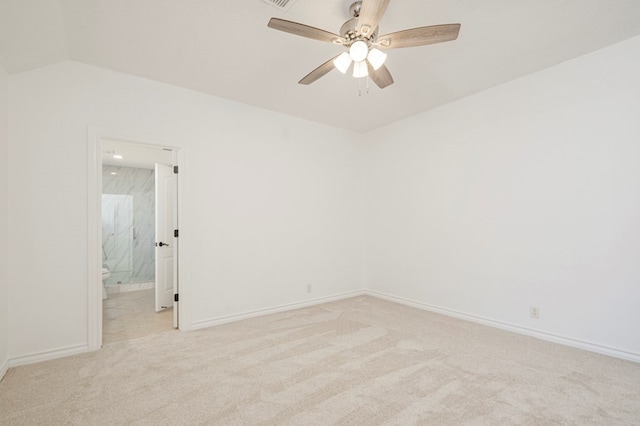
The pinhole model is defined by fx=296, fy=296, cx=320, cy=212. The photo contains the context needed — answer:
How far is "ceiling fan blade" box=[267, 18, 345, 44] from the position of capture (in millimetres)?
1860

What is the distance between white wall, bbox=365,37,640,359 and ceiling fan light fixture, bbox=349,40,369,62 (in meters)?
2.29

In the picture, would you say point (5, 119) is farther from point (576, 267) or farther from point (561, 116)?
point (576, 267)

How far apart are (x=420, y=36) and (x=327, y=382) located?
8.40 feet

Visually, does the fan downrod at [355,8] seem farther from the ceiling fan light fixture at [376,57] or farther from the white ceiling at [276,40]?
the ceiling fan light fixture at [376,57]

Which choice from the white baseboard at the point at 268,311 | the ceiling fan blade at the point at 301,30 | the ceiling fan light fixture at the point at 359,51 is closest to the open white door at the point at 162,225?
the white baseboard at the point at 268,311

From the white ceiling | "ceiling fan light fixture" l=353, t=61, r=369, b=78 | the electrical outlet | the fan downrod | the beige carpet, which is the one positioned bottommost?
the beige carpet

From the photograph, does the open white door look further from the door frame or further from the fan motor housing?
the fan motor housing

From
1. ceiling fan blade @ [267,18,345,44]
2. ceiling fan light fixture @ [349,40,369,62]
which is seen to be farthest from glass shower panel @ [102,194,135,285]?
ceiling fan light fixture @ [349,40,369,62]

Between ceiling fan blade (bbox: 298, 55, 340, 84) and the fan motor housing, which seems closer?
the fan motor housing

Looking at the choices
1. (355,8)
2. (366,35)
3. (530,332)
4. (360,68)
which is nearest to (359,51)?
(366,35)

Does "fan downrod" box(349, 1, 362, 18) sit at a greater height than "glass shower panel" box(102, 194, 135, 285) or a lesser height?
greater

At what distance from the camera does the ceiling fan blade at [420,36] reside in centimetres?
189

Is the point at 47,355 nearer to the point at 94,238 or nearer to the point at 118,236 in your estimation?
the point at 94,238

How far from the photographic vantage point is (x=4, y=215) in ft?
8.23
